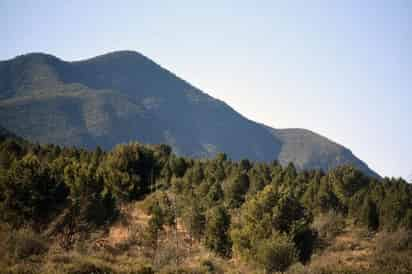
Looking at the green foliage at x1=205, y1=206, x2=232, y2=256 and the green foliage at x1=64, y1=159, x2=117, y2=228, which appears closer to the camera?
the green foliage at x1=64, y1=159, x2=117, y2=228

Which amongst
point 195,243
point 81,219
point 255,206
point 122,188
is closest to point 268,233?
point 255,206

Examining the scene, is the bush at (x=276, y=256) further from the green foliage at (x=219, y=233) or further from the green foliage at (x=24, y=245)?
the green foliage at (x=24, y=245)

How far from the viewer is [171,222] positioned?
3184 cm

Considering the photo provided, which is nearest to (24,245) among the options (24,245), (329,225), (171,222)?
(24,245)

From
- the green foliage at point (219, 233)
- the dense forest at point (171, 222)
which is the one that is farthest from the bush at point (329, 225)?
the green foliage at point (219, 233)

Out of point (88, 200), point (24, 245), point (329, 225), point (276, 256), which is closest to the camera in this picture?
point (24, 245)

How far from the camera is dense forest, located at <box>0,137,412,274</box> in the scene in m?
14.7

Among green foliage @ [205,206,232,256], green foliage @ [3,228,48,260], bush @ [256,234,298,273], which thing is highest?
bush @ [256,234,298,273]

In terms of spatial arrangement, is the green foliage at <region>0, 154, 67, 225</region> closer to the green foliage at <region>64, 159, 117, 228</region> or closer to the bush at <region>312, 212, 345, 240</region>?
the green foliage at <region>64, 159, 117, 228</region>

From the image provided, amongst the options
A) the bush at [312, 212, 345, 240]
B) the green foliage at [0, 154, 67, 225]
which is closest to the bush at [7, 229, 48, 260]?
the green foliage at [0, 154, 67, 225]

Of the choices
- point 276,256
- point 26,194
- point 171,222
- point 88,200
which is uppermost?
point 276,256

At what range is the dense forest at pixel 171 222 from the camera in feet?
48.2

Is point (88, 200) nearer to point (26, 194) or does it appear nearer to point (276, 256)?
point (26, 194)

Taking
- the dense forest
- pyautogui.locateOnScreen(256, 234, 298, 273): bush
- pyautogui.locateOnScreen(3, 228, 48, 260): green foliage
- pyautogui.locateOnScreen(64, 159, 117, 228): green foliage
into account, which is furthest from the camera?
pyautogui.locateOnScreen(64, 159, 117, 228): green foliage
